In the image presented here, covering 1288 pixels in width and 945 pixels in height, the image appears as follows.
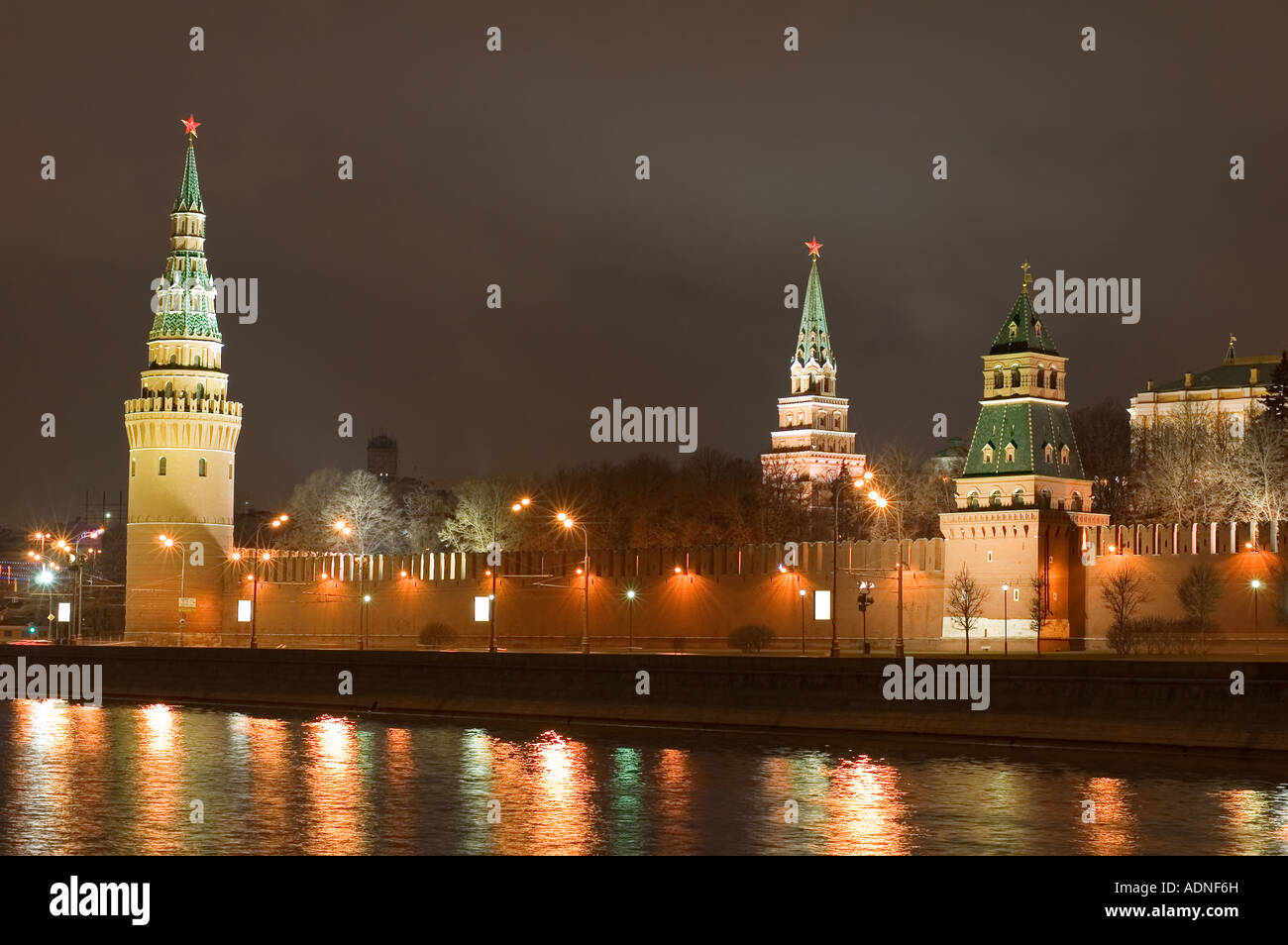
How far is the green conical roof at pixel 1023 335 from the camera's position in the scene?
6206 centimetres

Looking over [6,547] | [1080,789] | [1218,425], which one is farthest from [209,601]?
[6,547]

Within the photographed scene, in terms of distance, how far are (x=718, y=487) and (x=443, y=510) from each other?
2319cm

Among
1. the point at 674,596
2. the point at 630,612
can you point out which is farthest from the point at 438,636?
the point at 674,596

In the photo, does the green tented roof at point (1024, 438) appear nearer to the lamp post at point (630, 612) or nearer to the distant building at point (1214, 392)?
the lamp post at point (630, 612)

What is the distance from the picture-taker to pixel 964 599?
200 feet

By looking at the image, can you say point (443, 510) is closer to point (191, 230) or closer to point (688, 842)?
point (191, 230)

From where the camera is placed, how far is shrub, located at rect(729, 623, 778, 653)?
61156 mm

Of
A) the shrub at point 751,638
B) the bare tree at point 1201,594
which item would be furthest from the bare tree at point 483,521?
the bare tree at point 1201,594

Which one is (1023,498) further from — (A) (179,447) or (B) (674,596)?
(A) (179,447)

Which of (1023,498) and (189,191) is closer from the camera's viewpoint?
(1023,498)

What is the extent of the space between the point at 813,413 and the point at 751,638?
76381mm

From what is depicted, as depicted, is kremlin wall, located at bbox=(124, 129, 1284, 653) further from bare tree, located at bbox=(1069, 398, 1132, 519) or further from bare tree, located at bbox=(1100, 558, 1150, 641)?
bare tree, located at bbox=(1069, 398, 1132, 519)

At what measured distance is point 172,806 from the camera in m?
30.4
